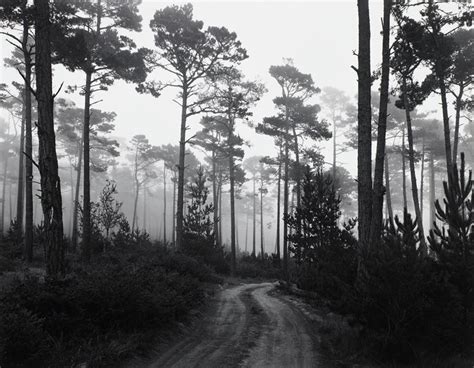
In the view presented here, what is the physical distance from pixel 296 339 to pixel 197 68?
14431 mm

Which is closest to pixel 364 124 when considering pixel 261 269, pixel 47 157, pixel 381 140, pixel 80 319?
pixel 381 140

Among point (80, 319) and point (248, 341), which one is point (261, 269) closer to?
point (248, 341)

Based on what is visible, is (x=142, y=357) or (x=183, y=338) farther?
(x=183, y=338)

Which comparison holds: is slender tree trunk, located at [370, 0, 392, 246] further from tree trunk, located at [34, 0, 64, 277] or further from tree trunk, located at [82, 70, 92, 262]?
tree trunk, located at [82, 70, 92, 262]

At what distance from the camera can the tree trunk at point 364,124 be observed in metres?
9.33

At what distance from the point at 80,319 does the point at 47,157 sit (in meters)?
3.75

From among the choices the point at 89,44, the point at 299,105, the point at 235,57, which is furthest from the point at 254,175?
the point at 89,44

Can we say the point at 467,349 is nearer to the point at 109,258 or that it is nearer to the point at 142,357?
the point at 142,357

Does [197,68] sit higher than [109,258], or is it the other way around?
[197,68]

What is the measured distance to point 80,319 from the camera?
6297mm

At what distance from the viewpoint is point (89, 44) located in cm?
1616

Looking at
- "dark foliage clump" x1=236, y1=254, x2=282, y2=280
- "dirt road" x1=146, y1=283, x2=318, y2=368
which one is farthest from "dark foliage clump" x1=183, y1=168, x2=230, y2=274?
"dirt road" x1=146, y1=283, x2=318, y2=368

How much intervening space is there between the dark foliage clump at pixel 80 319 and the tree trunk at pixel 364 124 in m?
5.31

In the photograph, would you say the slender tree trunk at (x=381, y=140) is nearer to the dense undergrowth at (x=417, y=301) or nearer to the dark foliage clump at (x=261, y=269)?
the dense undergrowth at (x=417, y=301)
